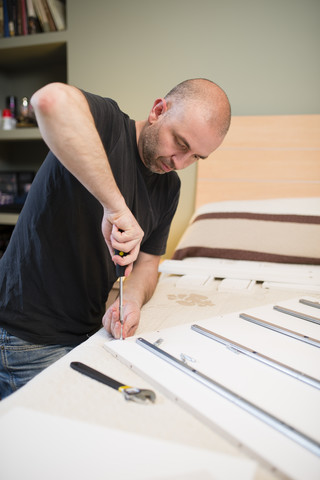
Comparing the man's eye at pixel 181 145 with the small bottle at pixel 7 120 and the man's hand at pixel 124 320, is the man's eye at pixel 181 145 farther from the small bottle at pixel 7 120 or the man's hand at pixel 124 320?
the small bottle at pixel 7 120

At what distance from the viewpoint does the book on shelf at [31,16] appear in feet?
7.40

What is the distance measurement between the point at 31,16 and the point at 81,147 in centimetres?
219

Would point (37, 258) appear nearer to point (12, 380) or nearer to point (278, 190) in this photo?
point (12, 380)

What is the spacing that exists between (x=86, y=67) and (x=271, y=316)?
2059 millimetres

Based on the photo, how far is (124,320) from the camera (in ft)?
2.46

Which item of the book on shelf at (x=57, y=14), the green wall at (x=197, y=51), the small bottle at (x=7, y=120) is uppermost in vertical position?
the book on shelf at (x=57, y=14)

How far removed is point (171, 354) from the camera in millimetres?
621

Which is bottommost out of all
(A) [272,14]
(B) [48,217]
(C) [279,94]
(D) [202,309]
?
(D) [202,309]

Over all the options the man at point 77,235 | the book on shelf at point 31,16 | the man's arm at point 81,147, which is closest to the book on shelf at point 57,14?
the book on shelf at point 31,16

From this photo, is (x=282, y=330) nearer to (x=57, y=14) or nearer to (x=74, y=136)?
(x=74, y=136)

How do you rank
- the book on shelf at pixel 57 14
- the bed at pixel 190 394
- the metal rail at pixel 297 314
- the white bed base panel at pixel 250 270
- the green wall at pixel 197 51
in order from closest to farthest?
the bed at pixel 190 394
the metal rail at pixel 297 314
the white bed base panel at pixel 250 270
the green wall at pixel 197 51
the book on shelf at pixel 57 14

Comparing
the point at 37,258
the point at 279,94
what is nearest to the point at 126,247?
the point at 37,258

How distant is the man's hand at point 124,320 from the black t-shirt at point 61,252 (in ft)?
0.70

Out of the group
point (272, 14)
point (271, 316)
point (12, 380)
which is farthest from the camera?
point (272, 14)
